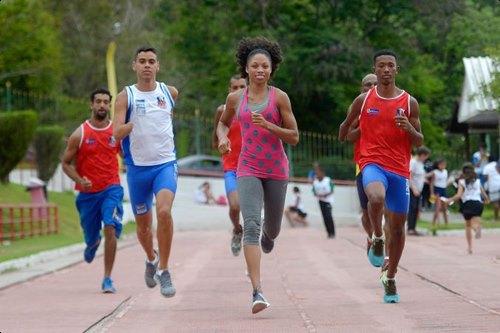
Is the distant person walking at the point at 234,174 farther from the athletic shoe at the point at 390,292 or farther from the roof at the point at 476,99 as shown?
the roof at the point at 476,99

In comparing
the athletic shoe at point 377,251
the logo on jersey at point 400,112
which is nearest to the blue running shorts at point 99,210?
the athletic shoe at point 377,251

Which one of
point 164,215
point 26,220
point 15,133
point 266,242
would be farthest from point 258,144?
point 15,133

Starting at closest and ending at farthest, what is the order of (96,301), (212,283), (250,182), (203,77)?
(250,182)
(96,301)
(212,283)
(203,77)

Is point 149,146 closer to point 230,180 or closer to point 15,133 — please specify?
point 230,180

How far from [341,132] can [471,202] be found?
9.98 metres

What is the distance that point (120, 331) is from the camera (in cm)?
1059

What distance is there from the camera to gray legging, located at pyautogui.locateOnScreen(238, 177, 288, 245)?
1147 centimetres

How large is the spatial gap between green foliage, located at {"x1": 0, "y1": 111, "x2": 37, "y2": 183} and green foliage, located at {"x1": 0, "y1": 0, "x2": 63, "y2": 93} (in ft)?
13.2

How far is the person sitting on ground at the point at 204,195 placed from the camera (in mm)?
46750

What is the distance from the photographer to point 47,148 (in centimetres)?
3934

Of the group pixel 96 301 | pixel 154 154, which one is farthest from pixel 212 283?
pixel 154 154

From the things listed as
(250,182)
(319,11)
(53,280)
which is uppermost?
(319,11)

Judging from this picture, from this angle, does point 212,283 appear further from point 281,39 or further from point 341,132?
point 281,39

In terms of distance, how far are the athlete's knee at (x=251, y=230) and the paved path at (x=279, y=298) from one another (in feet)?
2.14
